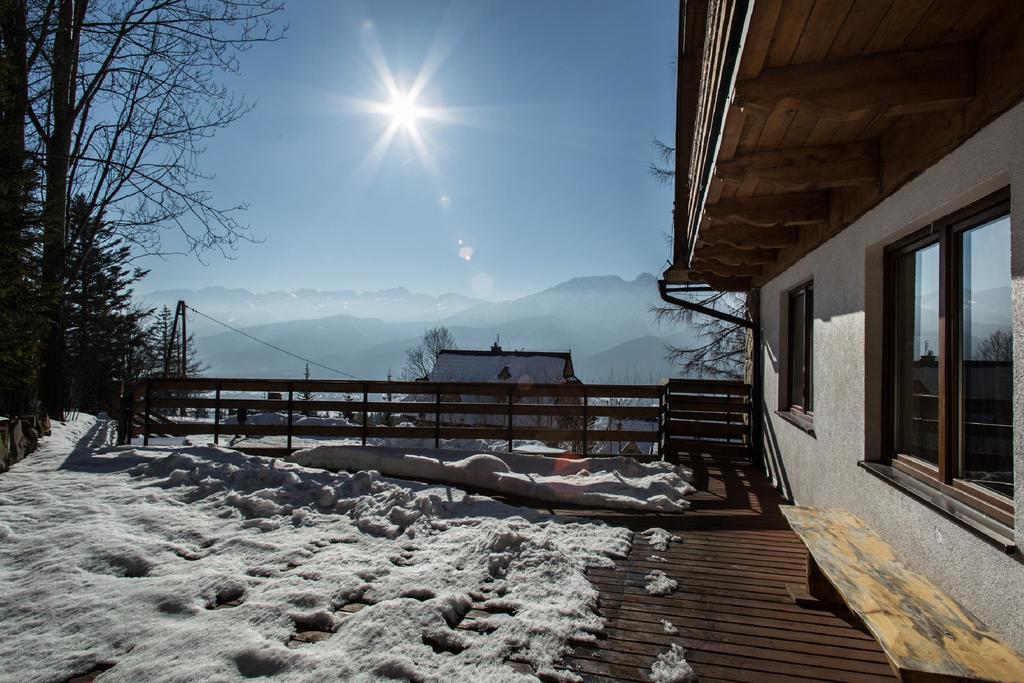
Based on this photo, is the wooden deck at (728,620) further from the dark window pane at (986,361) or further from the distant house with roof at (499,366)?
the distant house with roof at (499,366)

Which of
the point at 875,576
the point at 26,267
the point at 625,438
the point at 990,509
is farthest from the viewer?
the point at 625,438

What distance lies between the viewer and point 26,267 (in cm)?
562

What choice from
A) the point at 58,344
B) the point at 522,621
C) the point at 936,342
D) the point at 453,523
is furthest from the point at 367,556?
the point at 58,344

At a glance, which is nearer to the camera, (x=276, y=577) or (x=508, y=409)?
(x=276, y=577)

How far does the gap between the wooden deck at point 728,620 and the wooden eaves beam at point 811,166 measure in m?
2.29

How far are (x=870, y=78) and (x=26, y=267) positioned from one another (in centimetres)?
755

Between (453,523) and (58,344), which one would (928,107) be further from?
(58,344)

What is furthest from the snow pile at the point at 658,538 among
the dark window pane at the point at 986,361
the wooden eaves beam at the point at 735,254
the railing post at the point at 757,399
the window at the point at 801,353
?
the railing post at the point at 757,399

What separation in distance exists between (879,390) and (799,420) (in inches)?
72.2

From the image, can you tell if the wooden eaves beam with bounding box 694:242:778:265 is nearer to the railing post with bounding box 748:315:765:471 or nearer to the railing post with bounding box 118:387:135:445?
the railing post with bounding box 748:315:765:471

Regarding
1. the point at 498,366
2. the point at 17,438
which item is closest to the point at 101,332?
the point at 498,366

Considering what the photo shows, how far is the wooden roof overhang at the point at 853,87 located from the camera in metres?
1.75

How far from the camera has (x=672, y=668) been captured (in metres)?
2.12

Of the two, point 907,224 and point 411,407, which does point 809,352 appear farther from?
point 411,407
